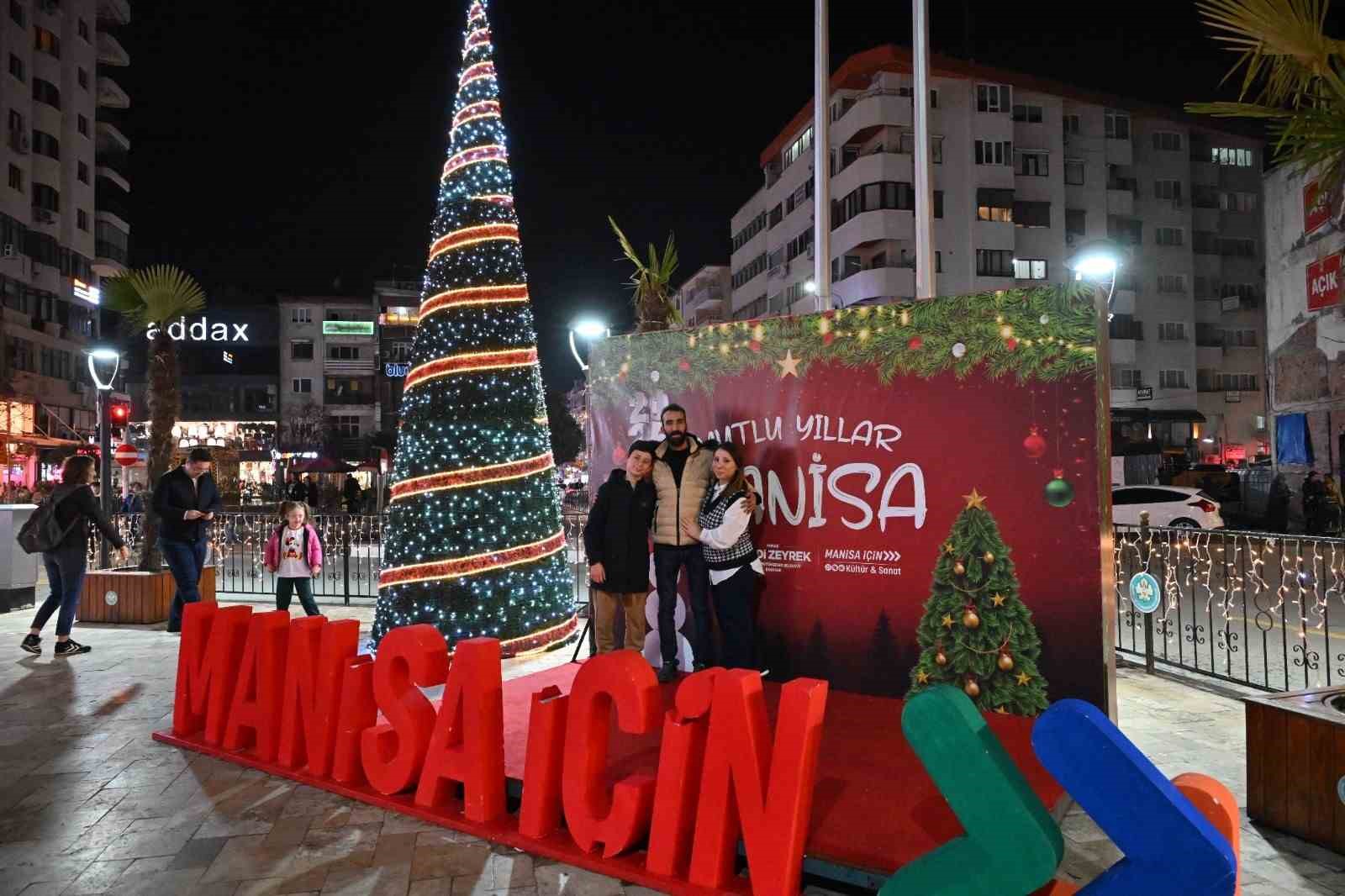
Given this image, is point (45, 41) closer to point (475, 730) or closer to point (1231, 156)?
point (475, 730)

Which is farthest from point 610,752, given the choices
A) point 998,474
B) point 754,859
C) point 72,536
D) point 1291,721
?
point 72,536

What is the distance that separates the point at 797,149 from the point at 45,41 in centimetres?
3571

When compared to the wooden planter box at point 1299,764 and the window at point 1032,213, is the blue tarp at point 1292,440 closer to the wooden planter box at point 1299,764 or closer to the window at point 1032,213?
the window at point 1032,213

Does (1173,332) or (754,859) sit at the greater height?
(1173,332)

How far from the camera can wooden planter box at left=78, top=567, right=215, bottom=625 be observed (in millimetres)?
10750

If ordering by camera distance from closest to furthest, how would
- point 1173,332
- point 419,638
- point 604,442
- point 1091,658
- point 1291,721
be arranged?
point 1291,721 < point 419,638 < point 1091,658 < point 604,442 < point 1173,332

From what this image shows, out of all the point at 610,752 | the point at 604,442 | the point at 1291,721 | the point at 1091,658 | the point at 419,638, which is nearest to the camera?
the point at 1291,721

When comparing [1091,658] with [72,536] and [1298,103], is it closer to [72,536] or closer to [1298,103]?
[1298,103]

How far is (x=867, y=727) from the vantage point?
18.4 ft

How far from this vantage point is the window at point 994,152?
127ft

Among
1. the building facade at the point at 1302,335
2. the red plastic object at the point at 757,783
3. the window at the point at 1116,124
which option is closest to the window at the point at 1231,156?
the window at the point at 1116,124

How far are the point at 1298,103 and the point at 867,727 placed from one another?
13.1 feet

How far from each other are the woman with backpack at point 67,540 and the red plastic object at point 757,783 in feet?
24.1

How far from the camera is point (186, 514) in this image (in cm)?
934
